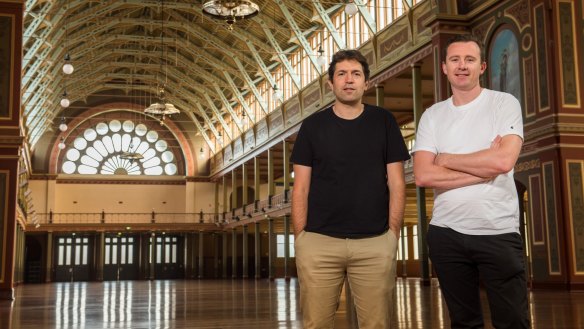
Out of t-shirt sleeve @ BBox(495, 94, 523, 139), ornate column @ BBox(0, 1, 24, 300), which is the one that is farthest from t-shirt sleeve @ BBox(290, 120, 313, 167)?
ornate column @ BBox(0, 1, 24, 300)

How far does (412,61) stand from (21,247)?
91.6 feet

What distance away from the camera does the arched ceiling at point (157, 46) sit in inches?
1220

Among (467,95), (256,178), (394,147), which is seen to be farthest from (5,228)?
(256,178)

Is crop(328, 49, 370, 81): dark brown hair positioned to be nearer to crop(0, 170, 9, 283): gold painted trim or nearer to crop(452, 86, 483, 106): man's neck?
crop(452, 86, 483, 106): man's neck

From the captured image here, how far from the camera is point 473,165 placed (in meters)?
3.22

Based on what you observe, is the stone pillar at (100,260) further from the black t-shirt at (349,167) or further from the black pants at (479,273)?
the black pants at (479,273)

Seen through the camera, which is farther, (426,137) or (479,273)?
(426,137)

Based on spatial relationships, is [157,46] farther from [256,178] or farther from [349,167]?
[349,167]

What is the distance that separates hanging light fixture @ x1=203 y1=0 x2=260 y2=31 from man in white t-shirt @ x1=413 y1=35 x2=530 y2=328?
17.3m

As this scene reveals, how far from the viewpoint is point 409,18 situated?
22.9 meters

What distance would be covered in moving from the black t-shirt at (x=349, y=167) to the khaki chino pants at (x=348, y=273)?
0.19ft

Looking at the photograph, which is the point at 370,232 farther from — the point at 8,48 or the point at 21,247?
the point at 21,247

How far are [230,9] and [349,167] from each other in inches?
687

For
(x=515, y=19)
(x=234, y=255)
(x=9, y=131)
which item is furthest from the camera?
(x=234, y=255)
